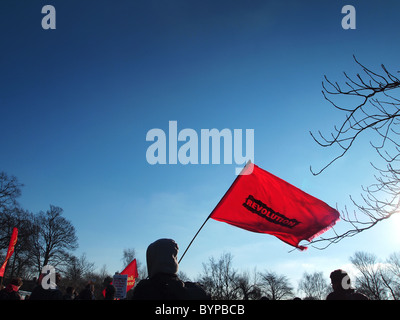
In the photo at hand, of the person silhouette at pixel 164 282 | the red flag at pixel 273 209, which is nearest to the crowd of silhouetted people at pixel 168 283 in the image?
the person silhouette at pixel 164 282

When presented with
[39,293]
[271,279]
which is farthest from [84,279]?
[39,293]

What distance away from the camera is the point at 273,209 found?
587 centimetres

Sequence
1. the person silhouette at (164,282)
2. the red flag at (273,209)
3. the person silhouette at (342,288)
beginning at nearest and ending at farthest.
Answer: the person silhouette at (164,282)
the person silhouette at (342,288)
the red flag at (273,209)

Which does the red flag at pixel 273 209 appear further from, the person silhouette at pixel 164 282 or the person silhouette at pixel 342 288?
the person silhouette at pixel 164 282

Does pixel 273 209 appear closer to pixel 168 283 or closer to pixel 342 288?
pixel 342 288

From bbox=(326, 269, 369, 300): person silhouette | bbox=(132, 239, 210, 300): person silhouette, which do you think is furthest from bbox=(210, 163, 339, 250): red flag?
bbox=(132, 239, 210, 300): person silhouette

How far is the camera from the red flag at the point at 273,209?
5.84m

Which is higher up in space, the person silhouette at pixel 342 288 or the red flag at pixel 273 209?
the red flag at pixel 273 209

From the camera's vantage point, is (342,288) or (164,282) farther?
(342,288)

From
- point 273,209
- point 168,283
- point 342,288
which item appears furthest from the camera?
point 273,209

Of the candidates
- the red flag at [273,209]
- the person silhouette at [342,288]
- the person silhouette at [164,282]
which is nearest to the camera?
the person silhouette at [164,282]

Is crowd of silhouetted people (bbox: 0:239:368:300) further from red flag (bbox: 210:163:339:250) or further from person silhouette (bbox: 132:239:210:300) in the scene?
red flag (bbox: 210:163:339:250)

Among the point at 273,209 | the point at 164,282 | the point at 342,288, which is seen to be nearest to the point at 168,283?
the point at 164,282
